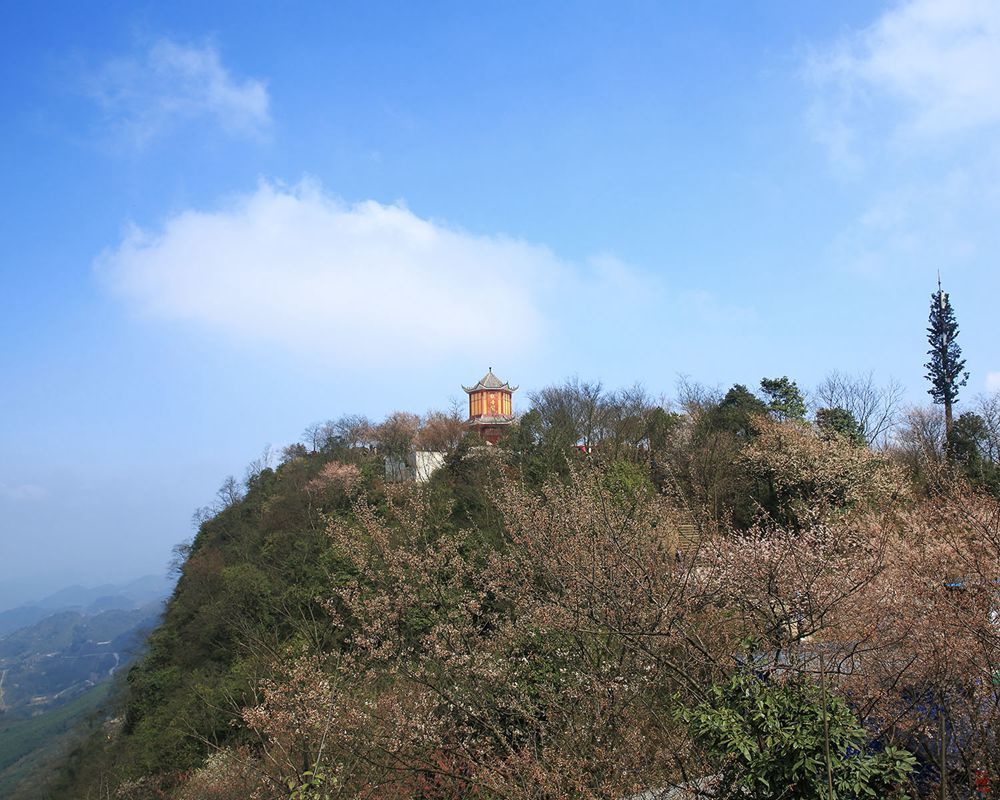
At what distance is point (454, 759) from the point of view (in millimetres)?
7176

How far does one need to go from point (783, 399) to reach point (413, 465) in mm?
16320

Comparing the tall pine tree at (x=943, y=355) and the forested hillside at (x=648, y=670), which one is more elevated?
the tall pine tree at (x=943, y=355)

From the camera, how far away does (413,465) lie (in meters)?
30.8

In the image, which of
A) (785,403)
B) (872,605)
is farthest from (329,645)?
(785,403)

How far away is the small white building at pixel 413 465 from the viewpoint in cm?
2923

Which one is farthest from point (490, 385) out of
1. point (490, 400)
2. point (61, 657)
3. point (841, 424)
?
point (61, 657)

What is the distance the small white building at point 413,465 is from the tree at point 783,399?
43.5ft

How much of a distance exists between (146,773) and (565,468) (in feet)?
44.7

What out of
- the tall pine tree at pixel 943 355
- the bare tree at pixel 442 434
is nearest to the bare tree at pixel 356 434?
the bare tree at pixel 442 434

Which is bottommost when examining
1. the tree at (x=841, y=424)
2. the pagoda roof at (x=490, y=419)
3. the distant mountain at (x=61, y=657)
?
the distant mountain at (x=61, y=657)

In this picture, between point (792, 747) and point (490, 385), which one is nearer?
point (792, 747)

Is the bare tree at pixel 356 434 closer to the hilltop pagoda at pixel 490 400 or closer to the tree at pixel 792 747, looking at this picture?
the hilltop pagoda at pixel 490 400

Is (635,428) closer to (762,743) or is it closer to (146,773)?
(146,773)

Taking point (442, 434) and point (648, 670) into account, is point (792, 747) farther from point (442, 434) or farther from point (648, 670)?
point (442, 434)
